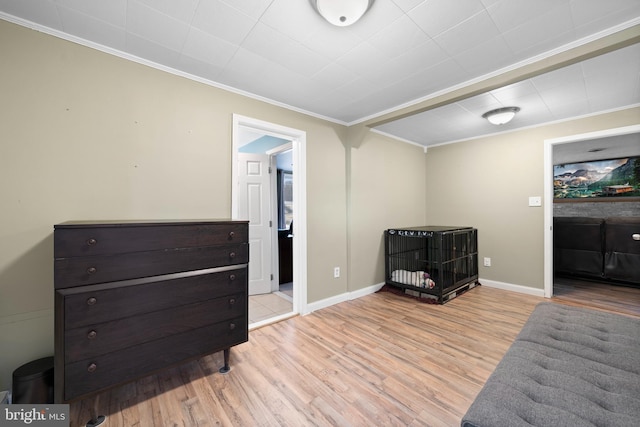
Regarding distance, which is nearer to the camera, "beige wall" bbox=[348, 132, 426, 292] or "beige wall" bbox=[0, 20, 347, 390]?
"beige wall" bbox=[0, 20, 347, 390]

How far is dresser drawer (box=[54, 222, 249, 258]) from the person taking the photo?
1358mm

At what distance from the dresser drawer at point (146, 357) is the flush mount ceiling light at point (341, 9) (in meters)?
2.08

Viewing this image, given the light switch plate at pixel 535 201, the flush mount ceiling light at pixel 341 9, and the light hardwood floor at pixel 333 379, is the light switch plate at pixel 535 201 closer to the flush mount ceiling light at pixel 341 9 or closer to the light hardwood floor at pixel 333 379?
the light hardwood floor at pixel 333 379

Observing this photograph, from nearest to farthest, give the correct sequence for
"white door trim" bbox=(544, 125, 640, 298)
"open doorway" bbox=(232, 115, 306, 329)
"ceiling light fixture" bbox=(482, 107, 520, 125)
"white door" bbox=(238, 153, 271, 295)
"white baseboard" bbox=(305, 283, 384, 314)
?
"open doorway" bbox=(232, 115, 306, 329)
"ceiling light fixture" bbox=(482, 107, 520, 125)
"white baseboard" bbox=(305, 283, 384, 314)
"white door trim" bbox=(544, 125, 640, 298)
"white door" bbox=(238, 153, 271, 295)

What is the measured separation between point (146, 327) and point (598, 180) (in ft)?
21.4

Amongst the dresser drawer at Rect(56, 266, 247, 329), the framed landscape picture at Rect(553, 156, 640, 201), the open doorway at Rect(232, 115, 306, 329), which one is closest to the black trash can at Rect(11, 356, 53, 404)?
the dresser drawer at Rect(56, 266, 247, 329)

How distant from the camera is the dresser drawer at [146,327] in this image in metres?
1.37

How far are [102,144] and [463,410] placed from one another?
2.92 metres

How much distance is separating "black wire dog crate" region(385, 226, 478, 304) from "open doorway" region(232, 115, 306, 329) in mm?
1515

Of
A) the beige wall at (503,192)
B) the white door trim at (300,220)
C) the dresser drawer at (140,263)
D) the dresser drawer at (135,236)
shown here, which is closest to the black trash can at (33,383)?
the dresser drawer at (140,263)

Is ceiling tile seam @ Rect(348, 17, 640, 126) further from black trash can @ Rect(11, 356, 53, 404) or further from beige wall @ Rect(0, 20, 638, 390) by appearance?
black trash can @ Rect(11, 356, 53, 404)

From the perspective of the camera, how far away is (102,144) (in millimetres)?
1856

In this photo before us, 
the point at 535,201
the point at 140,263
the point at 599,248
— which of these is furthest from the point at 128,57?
the point at 599,248

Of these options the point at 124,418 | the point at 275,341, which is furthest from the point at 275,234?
the point at 124,418
